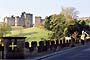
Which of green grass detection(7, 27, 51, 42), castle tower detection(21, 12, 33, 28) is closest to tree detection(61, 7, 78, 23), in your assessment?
green grass detection(7, 27, 51, 42)

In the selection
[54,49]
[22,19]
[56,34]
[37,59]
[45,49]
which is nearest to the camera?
[37,59]

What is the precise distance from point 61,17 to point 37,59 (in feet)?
226

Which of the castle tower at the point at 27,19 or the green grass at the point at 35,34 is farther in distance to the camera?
the castle tower at the point at 27,19

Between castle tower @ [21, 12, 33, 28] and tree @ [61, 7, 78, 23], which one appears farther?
castle tower @ [21, 12, 33, 28]

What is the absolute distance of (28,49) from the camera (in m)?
34.8

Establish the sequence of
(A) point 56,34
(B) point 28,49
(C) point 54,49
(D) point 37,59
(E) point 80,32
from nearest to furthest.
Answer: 1. (D) point 37,59
2. (B) point 28,49
3. (C) point 54,49
4. (A) point 56,34
5. (E) point 80,32

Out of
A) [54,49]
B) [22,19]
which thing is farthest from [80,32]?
[22,19]

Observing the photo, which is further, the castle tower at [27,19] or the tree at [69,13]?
the castle tower at [27,19]

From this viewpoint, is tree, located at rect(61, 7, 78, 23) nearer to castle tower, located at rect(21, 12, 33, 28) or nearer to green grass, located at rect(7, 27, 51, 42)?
green grass, located at rect(7, 27, 51, 42)

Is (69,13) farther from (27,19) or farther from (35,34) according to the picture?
(27,19)

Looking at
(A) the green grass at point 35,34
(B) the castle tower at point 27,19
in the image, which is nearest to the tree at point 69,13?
(A) the green grass at point 35,34

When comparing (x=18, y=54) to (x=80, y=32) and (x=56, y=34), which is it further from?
(x=80, y=32)

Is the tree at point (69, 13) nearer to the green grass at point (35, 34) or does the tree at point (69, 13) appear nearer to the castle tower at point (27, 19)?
the green grass at point (35, 34)

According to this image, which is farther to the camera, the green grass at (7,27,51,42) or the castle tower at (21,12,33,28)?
the castle tower at (21,12,33,28)
